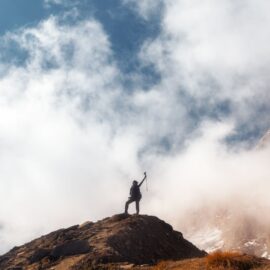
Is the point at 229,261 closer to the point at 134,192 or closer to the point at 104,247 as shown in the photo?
the point at 104,247

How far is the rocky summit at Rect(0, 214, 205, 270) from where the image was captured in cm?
2478

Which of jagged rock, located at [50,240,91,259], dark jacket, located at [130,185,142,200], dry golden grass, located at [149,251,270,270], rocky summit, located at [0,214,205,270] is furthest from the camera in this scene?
dark jacket, located at [130,185,142,200]

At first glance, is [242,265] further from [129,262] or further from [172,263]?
[129,262]

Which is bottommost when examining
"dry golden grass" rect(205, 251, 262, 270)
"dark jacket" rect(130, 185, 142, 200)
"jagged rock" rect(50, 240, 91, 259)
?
"dry golden grass" rect(205, 251, 262, 270)

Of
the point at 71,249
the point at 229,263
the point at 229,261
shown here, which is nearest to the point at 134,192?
the point at 71,249

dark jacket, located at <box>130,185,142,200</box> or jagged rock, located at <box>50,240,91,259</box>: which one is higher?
dark jacket, located at <box>130,185,142,200</box>

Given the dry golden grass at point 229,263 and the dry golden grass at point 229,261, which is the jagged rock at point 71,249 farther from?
the dry golden grass at point 229,261

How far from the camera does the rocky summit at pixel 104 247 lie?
24.8m

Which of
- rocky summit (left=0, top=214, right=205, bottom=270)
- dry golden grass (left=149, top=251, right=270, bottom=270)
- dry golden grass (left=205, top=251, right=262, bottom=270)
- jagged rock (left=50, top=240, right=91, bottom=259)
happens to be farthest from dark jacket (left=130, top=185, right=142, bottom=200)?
dry golden grass (left=205, top=251, right=262, bottom=270)

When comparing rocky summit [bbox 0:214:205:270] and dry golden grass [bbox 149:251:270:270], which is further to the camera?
rocky summit [bbox 0:214:205:270]

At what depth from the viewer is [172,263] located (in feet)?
72.6

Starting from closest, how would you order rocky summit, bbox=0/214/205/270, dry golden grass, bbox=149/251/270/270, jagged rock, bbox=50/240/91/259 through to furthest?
dry golden grass, bbox=149/251/270/270 → rocky summit, bbox=0/214/205/270 → jagged rock, bbox=50/240/91/259

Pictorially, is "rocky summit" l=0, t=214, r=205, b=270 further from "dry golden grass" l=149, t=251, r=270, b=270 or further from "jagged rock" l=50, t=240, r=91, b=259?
"dry golden grass" l=149, t=251, r=270, b=270

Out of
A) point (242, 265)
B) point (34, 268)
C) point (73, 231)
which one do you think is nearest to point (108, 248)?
point (34, 268)
